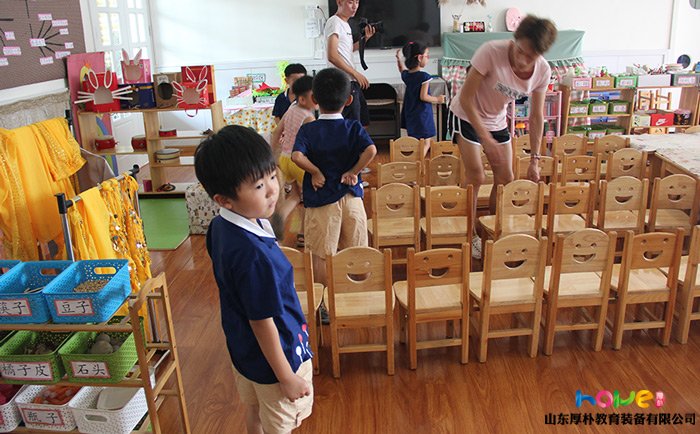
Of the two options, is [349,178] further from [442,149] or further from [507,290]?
[442,149]

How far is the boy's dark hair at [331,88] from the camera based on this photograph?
2.91 m

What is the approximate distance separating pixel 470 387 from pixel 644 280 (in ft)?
3.53

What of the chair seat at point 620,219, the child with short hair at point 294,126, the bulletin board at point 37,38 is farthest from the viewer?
the bulletin board at point 37,38

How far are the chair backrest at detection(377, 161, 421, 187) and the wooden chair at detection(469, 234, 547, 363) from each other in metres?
1.46

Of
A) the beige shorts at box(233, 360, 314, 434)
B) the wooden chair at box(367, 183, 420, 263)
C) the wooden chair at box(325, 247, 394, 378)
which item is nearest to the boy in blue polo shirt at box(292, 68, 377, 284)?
the wooden chair at box(367, 183, 420, 263)

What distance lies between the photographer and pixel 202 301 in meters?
3.66

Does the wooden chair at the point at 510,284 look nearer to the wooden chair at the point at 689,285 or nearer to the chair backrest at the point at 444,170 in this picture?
the wooden chair at the point at 689,285

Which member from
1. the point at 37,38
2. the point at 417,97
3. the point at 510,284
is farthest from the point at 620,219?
the point at 37,38

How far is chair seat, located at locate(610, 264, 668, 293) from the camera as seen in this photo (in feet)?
9.30

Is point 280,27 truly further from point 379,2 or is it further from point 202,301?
Answer: point 202,301

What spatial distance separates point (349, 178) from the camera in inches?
121

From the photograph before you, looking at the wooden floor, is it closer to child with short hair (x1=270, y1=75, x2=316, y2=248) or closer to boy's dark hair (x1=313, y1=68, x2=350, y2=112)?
boy's dark hair (x1=313, y1=68, x2=350, y2=112)

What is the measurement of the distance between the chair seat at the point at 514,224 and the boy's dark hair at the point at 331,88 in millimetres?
1306

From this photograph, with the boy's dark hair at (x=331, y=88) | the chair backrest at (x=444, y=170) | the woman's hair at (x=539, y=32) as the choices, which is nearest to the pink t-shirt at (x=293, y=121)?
the boy's dark hair at (x=331, y=88)
